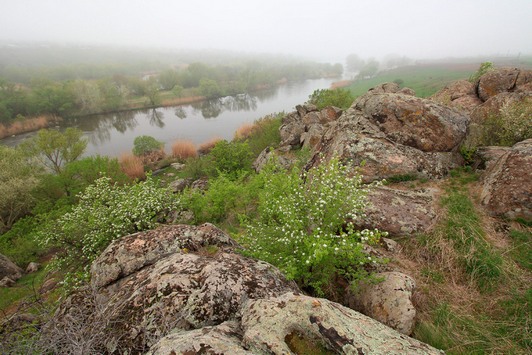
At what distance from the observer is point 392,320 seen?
557cm

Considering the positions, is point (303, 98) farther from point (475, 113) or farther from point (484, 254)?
point (484, 254)

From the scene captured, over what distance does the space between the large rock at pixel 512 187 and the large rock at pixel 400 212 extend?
1701mm

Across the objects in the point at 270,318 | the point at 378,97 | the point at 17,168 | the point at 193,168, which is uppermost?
the point at 378,97

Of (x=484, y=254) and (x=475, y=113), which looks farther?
(x=475, y=113)

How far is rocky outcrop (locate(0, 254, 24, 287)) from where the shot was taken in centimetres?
1498

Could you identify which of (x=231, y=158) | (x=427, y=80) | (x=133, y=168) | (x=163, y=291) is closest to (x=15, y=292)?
(x=163, y=291)

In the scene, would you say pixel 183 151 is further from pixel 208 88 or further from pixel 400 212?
pixel 208 88

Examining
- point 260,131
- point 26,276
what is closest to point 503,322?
point 26,276

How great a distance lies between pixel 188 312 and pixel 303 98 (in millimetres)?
92490

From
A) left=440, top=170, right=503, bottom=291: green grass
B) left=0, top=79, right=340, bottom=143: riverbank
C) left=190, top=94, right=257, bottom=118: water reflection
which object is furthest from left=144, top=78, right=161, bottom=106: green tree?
left=440, top=170, right=503, bottom=291: green grass

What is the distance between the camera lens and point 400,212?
8.84m

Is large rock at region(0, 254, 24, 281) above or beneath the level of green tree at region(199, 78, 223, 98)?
beneath

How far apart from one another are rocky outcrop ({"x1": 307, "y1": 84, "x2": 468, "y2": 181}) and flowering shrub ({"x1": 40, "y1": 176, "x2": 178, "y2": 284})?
8.01 metres

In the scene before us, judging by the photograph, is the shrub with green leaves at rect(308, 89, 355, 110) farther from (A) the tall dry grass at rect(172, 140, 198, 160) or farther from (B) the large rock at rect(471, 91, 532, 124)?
(A) the tall dry grass at rect(172, 140, 198, 160)
